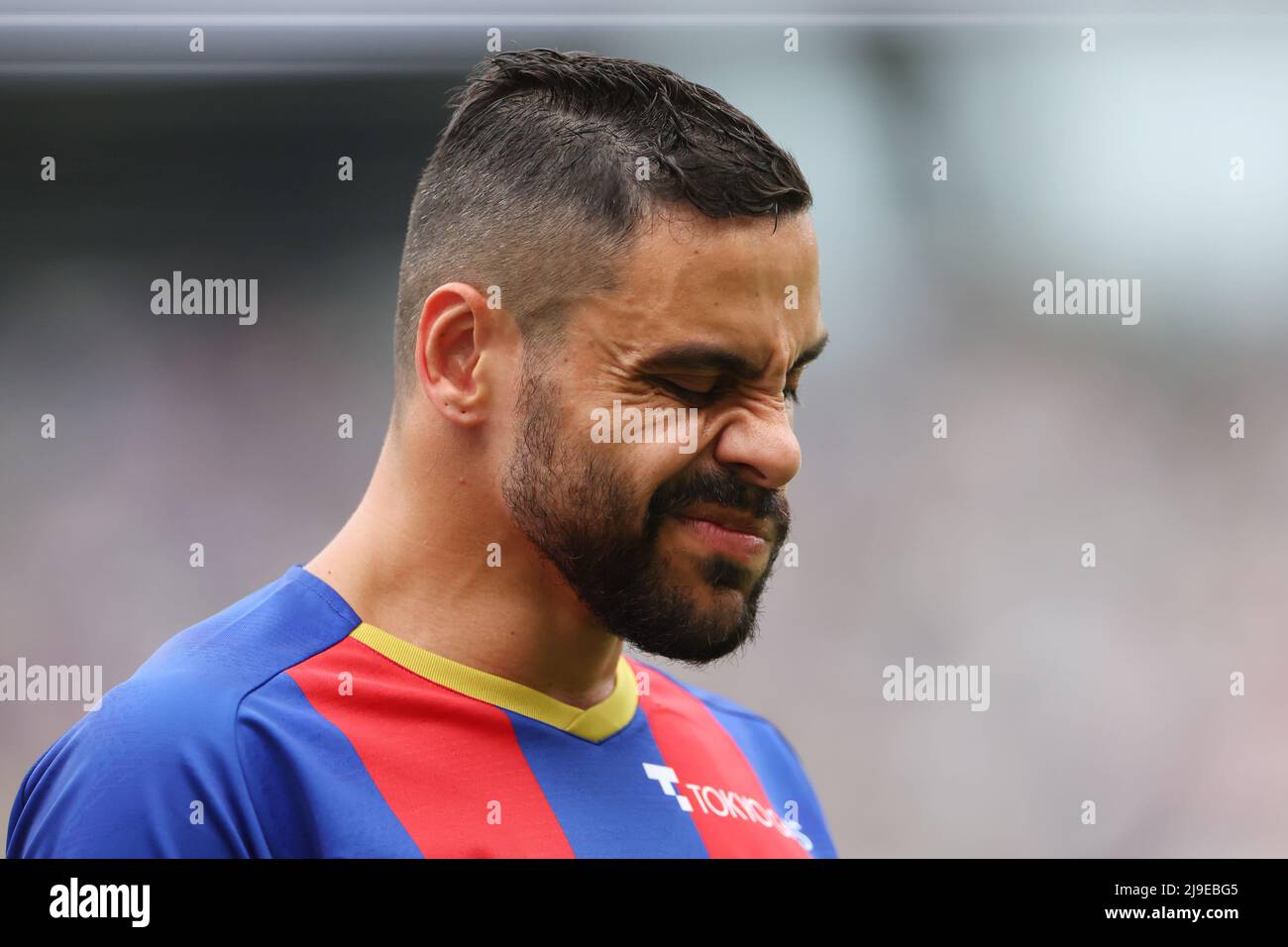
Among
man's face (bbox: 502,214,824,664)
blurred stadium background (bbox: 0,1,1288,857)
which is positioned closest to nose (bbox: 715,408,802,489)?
man's face (bbox: 502,214,824,664)

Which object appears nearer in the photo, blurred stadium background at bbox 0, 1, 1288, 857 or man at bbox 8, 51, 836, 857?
man at bbox 8, 51, 836, 857

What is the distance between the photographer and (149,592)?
13.5 feet

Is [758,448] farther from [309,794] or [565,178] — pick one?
[309,794]

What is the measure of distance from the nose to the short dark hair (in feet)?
0.78

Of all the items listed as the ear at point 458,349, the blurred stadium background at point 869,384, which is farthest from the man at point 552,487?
the blurred stadium background at point 869,384

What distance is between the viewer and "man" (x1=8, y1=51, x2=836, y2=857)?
4.37ft

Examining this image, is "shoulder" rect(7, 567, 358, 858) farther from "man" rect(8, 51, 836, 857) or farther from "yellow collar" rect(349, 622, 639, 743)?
"yellow collar" rect(349, 622, 639, 743)

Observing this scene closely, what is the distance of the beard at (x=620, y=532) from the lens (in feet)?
4.50

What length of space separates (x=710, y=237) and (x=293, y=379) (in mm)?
3495

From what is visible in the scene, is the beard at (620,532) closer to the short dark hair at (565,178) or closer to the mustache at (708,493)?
the mustache at (708,493)

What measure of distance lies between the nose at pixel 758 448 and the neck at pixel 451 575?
273 millimetres

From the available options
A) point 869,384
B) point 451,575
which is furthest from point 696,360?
point 869,384

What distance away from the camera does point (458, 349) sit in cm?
144

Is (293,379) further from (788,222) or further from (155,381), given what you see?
(788,222)
